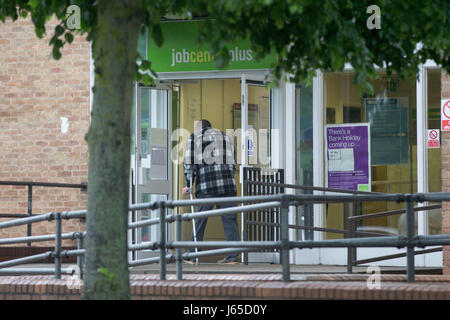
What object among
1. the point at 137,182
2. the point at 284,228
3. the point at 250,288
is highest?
the point at 137,182

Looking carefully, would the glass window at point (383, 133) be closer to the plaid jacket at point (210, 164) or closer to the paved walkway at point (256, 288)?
the plaid jacket at point (210, 164)

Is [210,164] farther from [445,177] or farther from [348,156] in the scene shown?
[445,177]

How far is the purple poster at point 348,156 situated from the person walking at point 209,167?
1303mm

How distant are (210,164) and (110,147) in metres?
5.76

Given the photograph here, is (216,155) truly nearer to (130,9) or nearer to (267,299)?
(267,299)

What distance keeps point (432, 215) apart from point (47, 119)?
17.8ft

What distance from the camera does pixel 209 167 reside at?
11141 millimetres

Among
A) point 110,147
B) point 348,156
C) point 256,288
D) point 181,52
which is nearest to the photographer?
point 110,147

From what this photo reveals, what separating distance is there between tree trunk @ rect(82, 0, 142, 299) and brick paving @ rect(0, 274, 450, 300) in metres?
1.49

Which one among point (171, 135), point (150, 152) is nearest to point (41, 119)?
point (150, 152)

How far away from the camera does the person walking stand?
11.1 metres

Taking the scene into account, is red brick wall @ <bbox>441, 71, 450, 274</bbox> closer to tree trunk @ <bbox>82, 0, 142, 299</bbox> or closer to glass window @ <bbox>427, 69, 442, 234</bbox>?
glass window @ <bbox>427, 69, 442, 234</bbox>

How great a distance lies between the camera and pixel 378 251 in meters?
11.1

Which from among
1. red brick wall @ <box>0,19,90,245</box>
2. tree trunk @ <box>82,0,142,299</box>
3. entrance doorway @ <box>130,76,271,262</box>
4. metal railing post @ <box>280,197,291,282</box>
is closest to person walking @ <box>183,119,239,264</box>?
entrance doorway @ <box>130,76,271,262</box>
